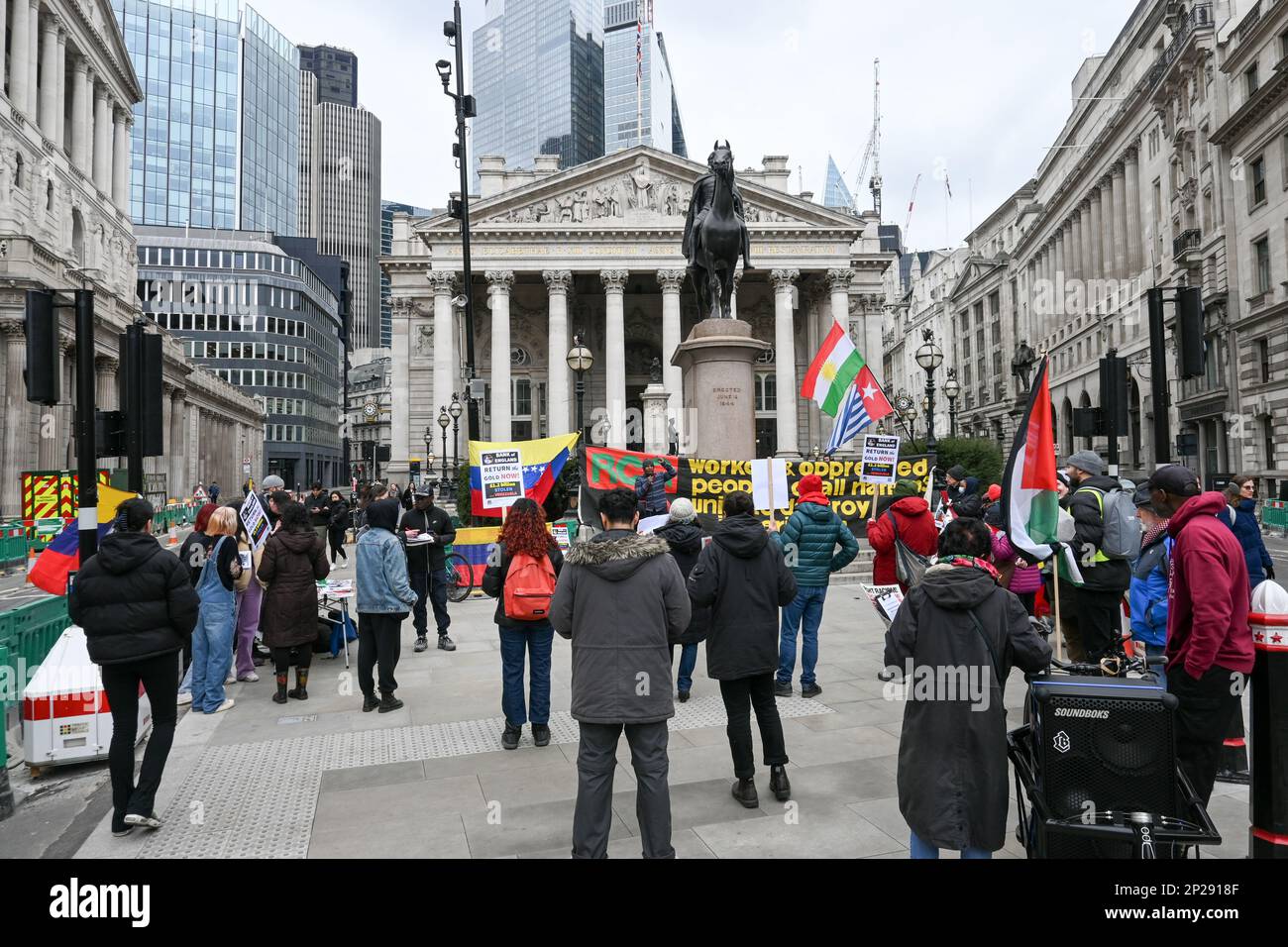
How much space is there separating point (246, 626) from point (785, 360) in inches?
1633

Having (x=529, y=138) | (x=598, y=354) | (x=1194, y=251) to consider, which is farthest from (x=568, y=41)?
(x=1194, y=251)

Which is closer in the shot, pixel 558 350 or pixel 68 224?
pixel 558 350

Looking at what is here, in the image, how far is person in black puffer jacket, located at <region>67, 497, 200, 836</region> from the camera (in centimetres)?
498

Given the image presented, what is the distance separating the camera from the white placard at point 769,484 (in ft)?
43.5

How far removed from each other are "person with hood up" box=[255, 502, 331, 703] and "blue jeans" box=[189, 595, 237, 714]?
1.31 feet

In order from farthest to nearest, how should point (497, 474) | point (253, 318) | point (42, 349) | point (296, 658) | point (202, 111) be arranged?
point (202, 111) < point (253, 318) < point (497, 474) < point (296, 658) < point (42, 349)

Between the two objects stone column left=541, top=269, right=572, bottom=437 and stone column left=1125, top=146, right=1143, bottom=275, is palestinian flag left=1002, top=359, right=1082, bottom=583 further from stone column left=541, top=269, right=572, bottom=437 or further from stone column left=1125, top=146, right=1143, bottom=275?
stone column left=1125, top=146, right=1143, bottom=275

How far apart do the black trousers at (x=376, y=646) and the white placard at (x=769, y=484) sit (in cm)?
704

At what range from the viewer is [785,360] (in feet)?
155

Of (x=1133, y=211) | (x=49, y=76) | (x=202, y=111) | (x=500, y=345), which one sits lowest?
(x=500, y=345)

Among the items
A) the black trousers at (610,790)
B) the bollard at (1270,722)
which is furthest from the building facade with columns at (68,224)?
the bollard at (1270,722)

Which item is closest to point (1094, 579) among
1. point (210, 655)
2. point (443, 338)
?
point (210, 655)

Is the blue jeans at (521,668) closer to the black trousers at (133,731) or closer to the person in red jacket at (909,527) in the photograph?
the black trousers at (133,731)
